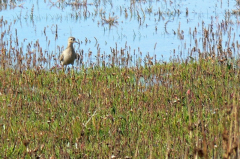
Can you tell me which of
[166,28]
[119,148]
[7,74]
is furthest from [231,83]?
[166,28]

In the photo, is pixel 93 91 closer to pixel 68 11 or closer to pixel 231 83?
pixel 231 83

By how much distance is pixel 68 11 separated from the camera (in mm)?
17719

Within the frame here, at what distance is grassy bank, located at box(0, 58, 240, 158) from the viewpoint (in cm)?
488

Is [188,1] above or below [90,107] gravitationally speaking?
above

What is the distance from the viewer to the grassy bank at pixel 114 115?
16.0ft

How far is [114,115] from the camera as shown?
6.28 metres

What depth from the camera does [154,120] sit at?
18.7 feet

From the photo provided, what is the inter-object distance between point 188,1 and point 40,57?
35.1ft

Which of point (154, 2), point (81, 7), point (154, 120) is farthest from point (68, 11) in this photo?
point (154, 120)

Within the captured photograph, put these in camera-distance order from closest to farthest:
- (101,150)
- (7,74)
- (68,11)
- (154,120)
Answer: (101,150)
(154,120)
(7,74)
(68,11)

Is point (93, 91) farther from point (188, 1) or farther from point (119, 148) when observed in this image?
point (188, 1)

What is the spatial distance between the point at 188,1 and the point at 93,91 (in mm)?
13370

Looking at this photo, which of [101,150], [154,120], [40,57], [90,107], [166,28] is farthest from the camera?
[166,28]

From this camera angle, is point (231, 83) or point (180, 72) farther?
point (180, 72)
